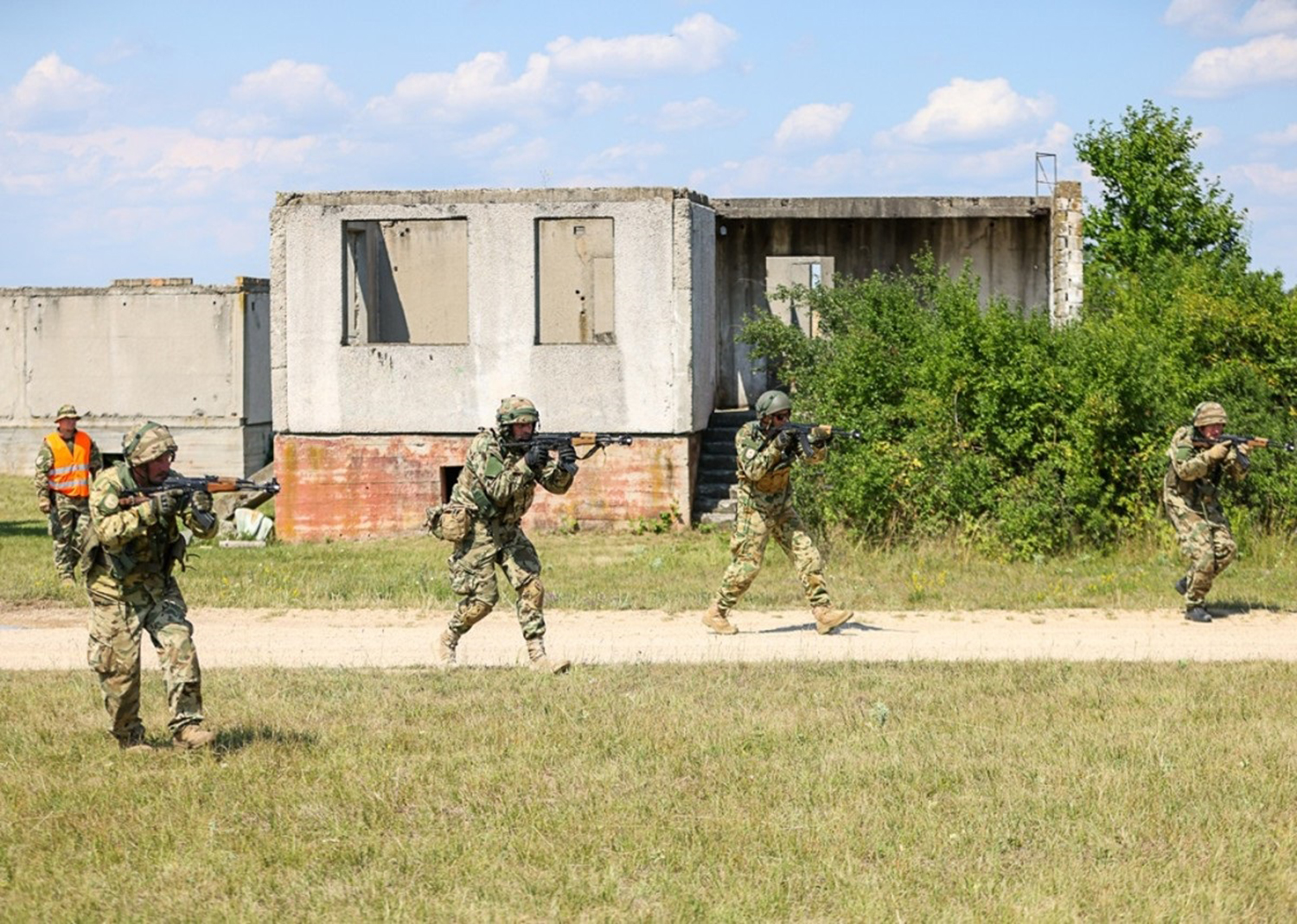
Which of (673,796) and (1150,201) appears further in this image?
(1150,201)

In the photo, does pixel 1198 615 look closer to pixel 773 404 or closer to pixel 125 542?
pixel 773 404

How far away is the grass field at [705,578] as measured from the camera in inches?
567

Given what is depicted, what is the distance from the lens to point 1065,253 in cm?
2244

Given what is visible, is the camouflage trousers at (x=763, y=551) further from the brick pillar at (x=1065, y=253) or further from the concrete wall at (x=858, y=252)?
the concrete wall at (x=858, y=252)

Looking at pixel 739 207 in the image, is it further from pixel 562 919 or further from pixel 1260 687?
pixel 562 919

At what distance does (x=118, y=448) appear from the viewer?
1124 inches

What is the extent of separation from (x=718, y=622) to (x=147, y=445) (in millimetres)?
5544

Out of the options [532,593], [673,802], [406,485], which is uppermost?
[406,485]

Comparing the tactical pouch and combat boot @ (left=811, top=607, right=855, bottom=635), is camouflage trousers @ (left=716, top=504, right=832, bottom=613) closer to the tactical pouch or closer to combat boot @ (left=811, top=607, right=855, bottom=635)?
combat boot @ (left=811, top=607, right=855, bottom=635)

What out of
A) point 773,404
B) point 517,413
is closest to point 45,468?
point 517,413

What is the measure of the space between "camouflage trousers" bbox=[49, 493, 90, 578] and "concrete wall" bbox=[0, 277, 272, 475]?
1327cm

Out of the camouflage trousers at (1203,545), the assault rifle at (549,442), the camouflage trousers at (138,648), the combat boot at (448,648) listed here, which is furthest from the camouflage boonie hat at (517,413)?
the camouflage trousers at (1203,545)

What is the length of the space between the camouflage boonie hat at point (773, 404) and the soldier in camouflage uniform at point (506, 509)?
1.85 metres

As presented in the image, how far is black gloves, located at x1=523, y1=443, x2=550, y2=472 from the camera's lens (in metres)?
10.7
